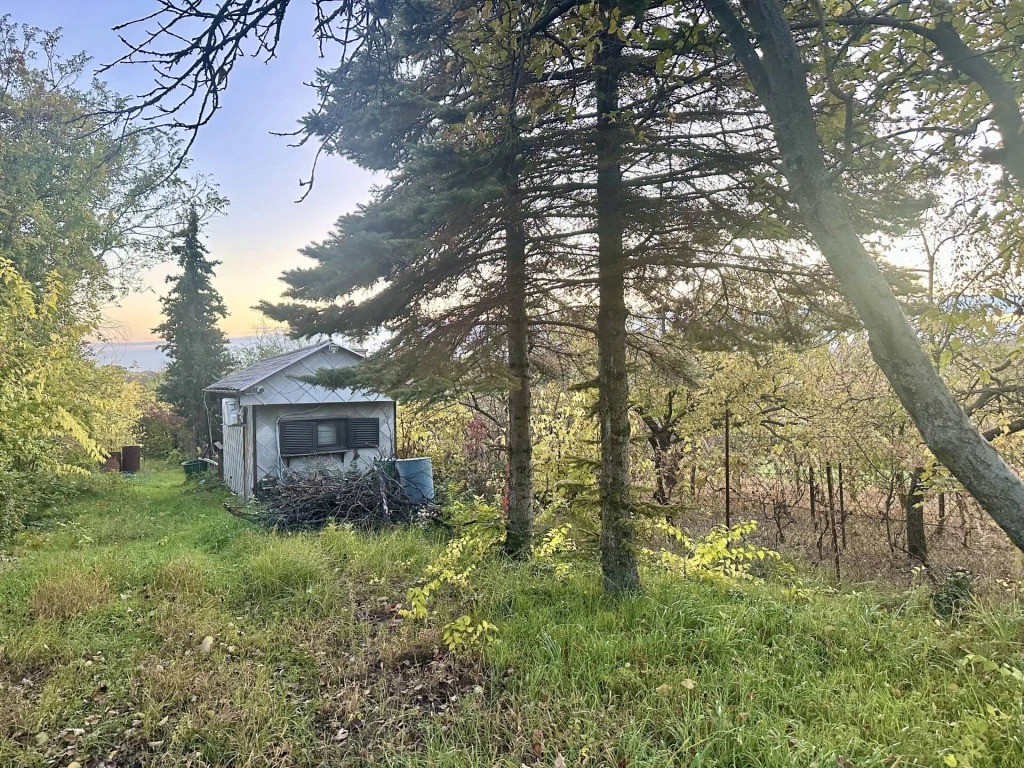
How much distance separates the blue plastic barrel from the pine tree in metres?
13.5

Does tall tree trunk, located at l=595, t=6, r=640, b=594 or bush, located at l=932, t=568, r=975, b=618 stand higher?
tall tree trunk, located at l=595, t=6, r=640, b=594

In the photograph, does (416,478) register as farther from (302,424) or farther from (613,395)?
(613,395)

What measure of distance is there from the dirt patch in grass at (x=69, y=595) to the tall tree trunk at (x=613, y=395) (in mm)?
4640

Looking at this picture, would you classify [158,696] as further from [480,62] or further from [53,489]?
[53,489]

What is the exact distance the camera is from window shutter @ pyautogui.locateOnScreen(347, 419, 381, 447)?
37.8 feet

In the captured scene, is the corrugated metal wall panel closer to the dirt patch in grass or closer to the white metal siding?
the white metal siding

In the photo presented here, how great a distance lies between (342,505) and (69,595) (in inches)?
153

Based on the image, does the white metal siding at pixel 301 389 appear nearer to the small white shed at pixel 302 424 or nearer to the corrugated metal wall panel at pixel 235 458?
the small white shed at pixel 302 424

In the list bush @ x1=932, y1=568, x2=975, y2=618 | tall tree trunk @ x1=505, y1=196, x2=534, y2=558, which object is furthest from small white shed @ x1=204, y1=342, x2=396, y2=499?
bush @ x1=932, y1=568, x2=975, y2=618

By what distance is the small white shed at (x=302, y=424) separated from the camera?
1081 centimetres

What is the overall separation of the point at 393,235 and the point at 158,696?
11.5 ft

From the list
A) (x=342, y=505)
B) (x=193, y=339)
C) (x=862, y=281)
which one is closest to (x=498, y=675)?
(x=862, y=281)

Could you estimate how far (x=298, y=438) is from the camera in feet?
36.2

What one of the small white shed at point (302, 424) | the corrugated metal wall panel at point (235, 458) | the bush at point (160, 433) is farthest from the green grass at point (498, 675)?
the bush at point (160, 433)
